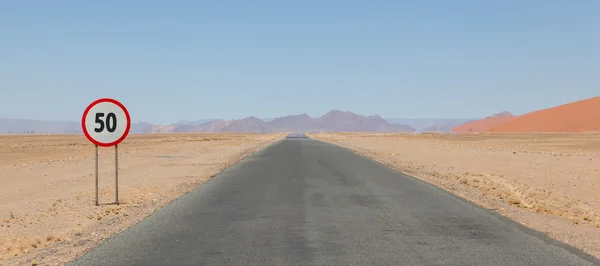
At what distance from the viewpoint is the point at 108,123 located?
12453 millimetres

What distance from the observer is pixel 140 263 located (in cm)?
702

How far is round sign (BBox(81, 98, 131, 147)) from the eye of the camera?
40.3ft

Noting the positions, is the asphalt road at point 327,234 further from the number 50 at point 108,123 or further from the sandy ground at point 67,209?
the number 50 at point 108,123

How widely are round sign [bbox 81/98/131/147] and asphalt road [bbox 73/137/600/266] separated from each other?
79.6 inches

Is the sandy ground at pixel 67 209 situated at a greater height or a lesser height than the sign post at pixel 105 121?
lesser

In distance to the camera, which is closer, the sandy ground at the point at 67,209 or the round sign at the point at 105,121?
the sandy ground at the point at 67,209

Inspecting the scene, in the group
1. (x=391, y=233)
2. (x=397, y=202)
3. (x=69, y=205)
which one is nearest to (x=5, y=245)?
(x=69, y=205)

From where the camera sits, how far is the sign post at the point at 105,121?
40.3 ft

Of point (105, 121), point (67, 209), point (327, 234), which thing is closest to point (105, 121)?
point (105, 121)

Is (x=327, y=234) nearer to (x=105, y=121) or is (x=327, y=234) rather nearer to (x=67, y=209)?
(x=105, y=121)

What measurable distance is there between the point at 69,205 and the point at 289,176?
881 centimetres

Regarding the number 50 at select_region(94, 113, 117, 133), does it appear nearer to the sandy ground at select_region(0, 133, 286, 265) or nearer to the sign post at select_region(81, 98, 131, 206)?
the sign post at select_region(81, 98, 131, 206)

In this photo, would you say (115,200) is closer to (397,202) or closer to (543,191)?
(397,202)

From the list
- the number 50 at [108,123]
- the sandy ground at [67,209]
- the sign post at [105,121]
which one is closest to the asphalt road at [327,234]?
the sandy ground at [67,209]
